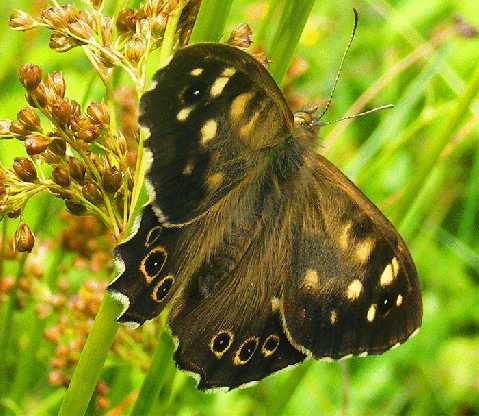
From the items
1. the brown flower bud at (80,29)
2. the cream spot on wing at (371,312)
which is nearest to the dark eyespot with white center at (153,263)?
the brown flower bud at (80,29)

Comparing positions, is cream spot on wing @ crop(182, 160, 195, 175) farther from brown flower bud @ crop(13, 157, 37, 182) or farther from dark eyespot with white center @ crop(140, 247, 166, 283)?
brown flower bud @ crop(13, 157, 37, 182)

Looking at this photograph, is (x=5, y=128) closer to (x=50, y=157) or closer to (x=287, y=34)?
(x=50, y=157)

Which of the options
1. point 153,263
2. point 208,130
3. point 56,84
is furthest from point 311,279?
point 56,84

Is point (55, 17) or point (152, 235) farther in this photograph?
point (152, 235)

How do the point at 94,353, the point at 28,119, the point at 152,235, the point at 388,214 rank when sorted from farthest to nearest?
the point at 388,214, the point at 152,235, the point at 28,119, the point at 94,353

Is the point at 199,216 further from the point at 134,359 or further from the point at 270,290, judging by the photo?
the point at 134,359

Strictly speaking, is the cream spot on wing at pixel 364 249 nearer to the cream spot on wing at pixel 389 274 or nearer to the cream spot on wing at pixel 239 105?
the cream spot on wing at pixel 389 274

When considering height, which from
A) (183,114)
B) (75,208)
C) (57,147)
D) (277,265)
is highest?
(183,114)
